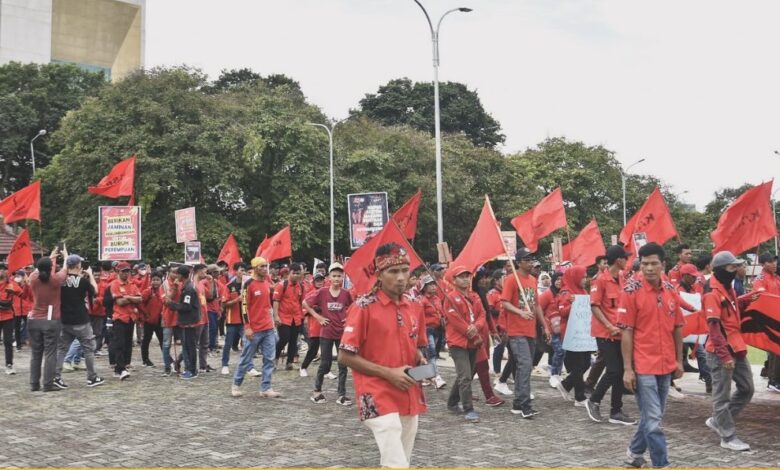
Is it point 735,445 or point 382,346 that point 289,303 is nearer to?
point 735,445

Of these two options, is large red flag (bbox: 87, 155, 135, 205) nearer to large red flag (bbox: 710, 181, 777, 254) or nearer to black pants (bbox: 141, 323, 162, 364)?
black pants (bbox: 141, 323, 162, 364)

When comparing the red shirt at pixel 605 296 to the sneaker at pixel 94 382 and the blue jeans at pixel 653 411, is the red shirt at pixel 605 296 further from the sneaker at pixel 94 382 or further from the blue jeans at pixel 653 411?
the sneaker at pixel 94 382

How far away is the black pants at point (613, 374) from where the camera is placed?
8609 mm

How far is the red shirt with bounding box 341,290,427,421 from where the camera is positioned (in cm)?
480

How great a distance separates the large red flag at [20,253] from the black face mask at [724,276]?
12946 mm

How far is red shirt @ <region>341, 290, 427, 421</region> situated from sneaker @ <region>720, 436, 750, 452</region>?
3.99 metres

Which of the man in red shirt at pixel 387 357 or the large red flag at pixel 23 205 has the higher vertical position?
the large red flag at pixel 23 205

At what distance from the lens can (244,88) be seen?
46.3m

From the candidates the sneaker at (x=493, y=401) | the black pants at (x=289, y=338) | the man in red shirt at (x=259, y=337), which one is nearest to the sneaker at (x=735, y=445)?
the sneaker at (x=493, y=401)

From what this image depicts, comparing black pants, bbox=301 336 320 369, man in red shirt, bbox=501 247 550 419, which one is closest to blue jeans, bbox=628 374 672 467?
man in red shirt, bbox=501 247 550 419

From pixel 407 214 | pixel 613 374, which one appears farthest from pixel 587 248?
pixel 613 374

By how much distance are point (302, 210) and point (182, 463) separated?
30503 mm

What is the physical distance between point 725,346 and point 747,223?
4236 mm

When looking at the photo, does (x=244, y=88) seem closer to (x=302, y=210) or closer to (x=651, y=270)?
(x=302, y=210)
